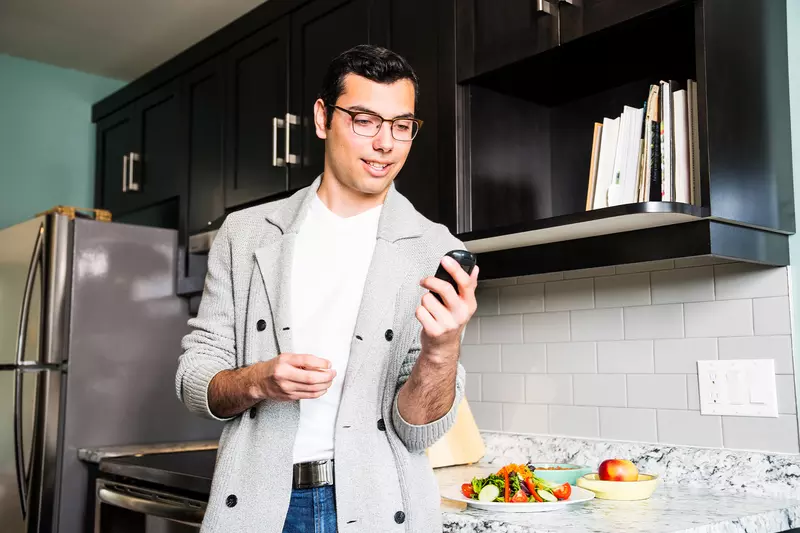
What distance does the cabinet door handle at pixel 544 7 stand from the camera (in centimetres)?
184

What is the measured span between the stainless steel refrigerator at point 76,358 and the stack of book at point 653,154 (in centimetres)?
184

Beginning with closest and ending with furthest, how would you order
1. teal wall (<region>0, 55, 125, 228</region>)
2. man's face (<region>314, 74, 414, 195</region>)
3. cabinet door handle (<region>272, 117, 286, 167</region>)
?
1. man's face (<region>314, 74, 414, 195</region>)
2. cabinet door handle (<region>272, 117, 286, 167</region>)
3. teal wall (<region>0, 55, 125, 228</region>)

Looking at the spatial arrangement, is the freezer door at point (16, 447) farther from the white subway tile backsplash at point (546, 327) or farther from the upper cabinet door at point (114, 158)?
the white subway tile backsplash at point (546, 327)

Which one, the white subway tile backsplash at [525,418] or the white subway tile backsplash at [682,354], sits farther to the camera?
the white subway tile backsplash at [525,418]

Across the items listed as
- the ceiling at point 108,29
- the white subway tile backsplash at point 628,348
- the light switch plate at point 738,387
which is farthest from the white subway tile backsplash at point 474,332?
the ceiling at point 108,29

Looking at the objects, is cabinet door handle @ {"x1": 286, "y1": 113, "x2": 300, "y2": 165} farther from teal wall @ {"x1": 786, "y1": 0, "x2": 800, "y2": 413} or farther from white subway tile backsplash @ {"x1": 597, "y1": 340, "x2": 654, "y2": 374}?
teal wall @ {"x1": 786, "y1": 0, "x2": 800, "y2": 413}

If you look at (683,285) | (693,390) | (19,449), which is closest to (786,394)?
(693,390)

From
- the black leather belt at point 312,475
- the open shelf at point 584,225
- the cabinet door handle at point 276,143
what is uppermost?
the cabinet door handle at point 276,143

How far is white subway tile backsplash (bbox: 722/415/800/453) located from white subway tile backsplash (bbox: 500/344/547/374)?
1.81 ft

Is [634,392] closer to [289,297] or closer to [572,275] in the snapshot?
[572,275]

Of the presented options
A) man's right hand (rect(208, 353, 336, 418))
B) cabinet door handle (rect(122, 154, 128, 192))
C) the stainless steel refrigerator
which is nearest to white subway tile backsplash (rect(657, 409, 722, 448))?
man's right hand (rect(208, 353, 336, 418))

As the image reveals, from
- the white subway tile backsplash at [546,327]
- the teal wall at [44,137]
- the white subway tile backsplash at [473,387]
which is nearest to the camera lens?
the white subway tile backsplash at [546,327]

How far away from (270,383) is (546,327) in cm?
127

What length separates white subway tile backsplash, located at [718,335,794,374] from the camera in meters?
1.75
